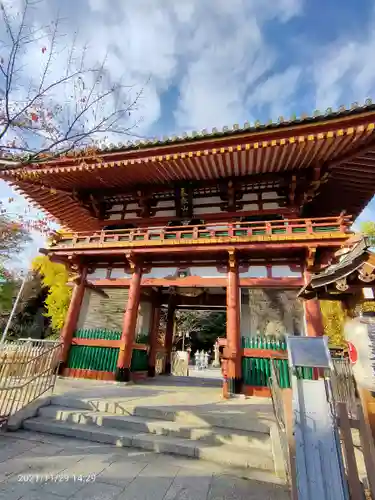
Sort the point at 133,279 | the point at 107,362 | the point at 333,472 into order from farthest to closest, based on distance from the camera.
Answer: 1. the point at 133,279
2. the point at 107,362
3. the point at 333,472

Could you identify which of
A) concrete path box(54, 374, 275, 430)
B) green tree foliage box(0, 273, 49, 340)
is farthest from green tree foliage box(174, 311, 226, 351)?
concrete path box(54, 374, 275, 430)

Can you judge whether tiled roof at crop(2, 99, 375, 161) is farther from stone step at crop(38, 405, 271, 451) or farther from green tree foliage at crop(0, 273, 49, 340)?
green tree foliage at crop(0, 273, 49, 340)

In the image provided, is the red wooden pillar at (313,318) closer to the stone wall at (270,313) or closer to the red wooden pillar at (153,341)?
the stone wall at (270,313)

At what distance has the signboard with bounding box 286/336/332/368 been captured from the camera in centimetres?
289

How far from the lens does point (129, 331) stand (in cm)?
853

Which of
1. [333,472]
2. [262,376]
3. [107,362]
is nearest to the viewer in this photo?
[333,472]

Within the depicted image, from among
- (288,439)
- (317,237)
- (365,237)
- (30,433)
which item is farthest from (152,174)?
(288,439)

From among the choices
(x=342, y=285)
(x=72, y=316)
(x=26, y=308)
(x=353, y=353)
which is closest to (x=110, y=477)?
(x=353, y=353)

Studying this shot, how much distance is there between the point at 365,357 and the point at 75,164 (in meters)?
9.71

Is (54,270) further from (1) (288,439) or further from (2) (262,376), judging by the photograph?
(1) (288,439)

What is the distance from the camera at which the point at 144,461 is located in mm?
3787

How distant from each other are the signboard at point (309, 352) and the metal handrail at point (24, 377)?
189 inches

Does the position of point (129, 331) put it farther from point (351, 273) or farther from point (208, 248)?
point (351, 273)

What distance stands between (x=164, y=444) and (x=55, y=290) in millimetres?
24357
